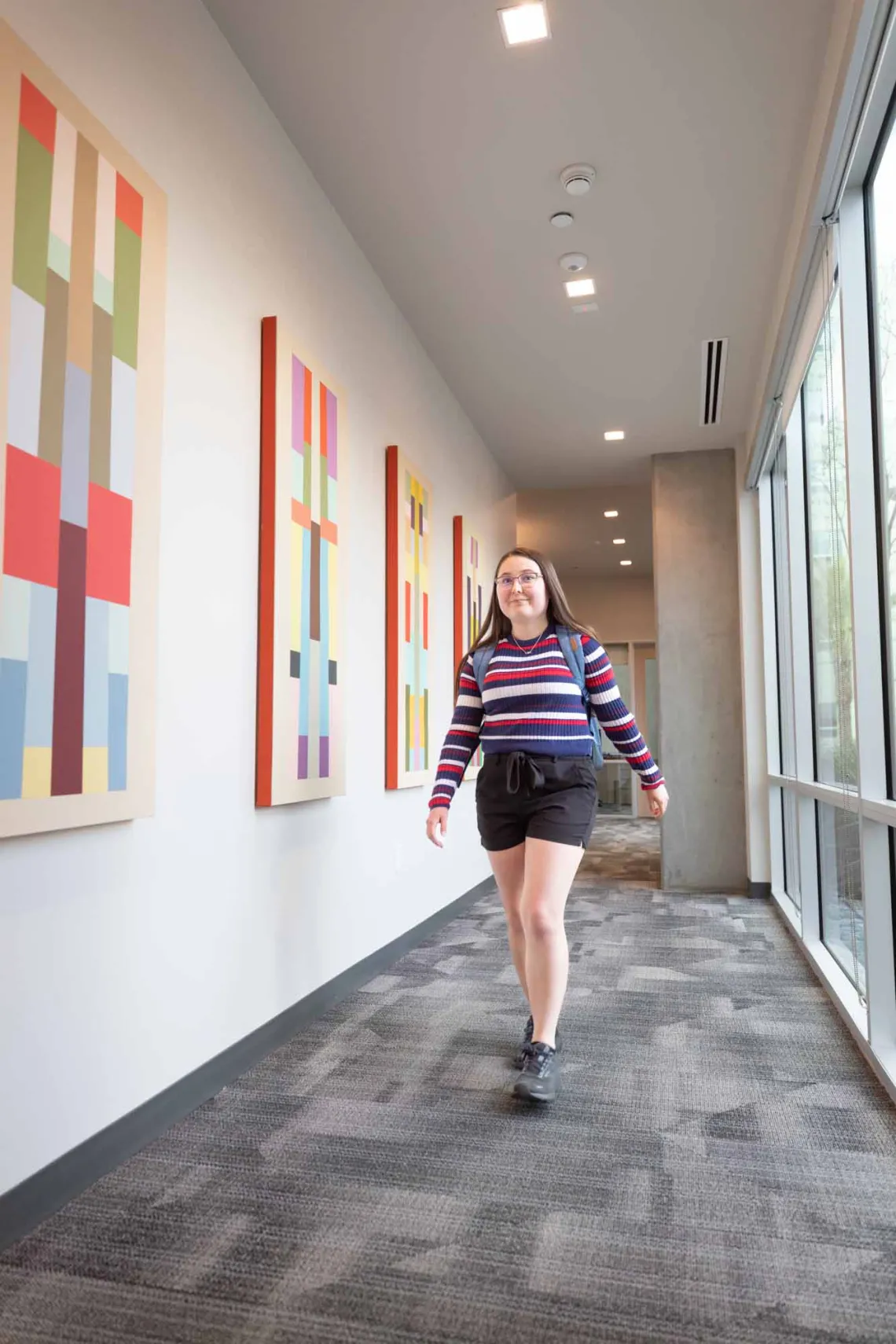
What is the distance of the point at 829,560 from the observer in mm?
3484

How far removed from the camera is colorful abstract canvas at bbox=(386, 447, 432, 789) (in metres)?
3.92

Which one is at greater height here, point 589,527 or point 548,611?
point 589,527

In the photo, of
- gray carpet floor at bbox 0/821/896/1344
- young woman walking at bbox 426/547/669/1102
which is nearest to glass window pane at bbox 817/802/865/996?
gray carpet floor at bbox 0/821/896/1344

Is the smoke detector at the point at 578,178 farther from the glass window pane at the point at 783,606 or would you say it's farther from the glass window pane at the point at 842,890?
the glass window pane at the point at 842,890

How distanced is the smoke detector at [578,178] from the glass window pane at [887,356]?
3.37 feet

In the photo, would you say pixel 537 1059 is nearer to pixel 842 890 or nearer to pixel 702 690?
pixel 842 890

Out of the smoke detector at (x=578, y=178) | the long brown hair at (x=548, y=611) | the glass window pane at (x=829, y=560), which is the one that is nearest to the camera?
the long brown hair at (x=548, y=611)

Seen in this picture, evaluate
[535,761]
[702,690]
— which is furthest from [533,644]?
[702,690]

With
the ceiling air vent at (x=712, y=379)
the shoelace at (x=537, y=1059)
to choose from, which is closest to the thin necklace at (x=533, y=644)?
the shoelace at (x=537, y=1059)

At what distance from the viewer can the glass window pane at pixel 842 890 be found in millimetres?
2947

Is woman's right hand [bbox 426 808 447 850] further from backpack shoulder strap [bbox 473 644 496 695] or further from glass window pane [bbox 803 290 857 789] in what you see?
glass window pane [bbox 803 290 857 789]

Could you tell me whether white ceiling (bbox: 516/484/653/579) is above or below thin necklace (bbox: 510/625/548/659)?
above

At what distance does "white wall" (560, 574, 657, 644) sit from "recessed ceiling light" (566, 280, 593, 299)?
25.3 ft

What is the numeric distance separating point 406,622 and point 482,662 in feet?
4.74
